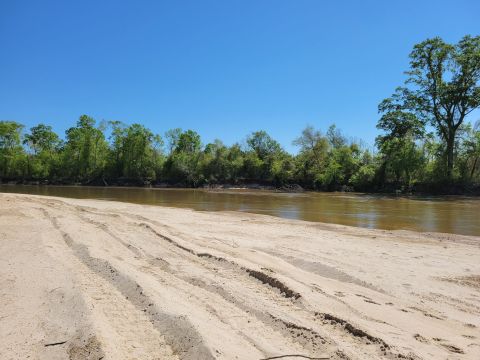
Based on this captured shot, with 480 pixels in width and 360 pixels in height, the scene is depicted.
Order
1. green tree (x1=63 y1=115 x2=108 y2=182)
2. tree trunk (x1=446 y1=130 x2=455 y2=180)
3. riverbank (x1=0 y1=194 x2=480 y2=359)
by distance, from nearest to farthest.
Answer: riverbank (x1=0 y1=194 x2=480 y2=359), tree trunk (x1=446 y1=130 x2=455 y2=180), green tree (x1=63 y1=115 x2=108 y2=182)

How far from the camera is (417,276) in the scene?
7082 mm

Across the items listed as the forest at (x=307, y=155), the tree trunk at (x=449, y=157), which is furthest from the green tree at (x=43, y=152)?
the tree trunk at (x=449, y=157)

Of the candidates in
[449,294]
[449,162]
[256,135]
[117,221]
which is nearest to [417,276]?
[449,294]

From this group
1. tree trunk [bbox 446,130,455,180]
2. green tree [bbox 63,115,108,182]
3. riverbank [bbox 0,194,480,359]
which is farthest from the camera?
green tree [bbox 63,115,108,182]

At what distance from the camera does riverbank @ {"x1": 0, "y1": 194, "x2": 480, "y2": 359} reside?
12.7ft

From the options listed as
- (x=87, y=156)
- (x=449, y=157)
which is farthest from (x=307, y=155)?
(x=87, y=156)

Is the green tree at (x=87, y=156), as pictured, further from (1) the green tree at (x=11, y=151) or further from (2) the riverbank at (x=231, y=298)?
(2) the riverbank at (x=231, y=298)

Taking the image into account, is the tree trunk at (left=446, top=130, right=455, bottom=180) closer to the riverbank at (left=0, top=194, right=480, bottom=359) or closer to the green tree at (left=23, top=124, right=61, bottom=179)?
the riverbank at (left=0, top=194, right=480, bottom=359)

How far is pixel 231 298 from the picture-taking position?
5273 millimetres

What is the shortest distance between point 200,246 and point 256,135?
6187 centimetres

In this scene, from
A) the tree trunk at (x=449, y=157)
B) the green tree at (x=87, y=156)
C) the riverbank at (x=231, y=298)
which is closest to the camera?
the riverbank at (x=231, y=298)

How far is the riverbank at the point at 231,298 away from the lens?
12.7 ft

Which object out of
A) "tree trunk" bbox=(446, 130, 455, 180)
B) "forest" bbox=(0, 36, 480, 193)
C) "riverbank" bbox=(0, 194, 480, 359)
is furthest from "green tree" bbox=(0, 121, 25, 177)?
"tree trunk" bbox=(446, 130, 455, 180)

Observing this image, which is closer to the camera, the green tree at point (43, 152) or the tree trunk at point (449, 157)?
the tree trunk at point (449, 157)
